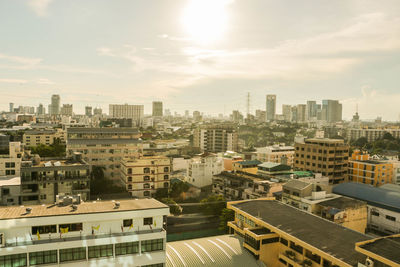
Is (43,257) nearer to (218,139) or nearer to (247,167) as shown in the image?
(247,167)

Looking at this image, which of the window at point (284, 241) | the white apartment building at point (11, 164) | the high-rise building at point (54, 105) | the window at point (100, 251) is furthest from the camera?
the high-rise building at point (54, 105)

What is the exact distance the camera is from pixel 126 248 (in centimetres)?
1063

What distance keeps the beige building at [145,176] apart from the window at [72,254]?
16840 millimetres

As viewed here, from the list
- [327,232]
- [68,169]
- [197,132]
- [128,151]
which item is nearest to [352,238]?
[327,232]

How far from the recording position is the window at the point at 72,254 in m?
9.94

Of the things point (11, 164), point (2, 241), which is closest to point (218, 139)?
point (11, 164)

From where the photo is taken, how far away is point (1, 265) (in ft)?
30.5

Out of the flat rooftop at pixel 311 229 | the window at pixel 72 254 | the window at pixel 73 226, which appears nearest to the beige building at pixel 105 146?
the flat rooftop at pixel 311 229

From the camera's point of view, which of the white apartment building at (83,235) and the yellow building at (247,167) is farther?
the yellow building at (247,167)

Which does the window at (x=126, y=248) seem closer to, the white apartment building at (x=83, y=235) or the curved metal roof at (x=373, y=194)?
the white apartment building at (x=83, y=235)

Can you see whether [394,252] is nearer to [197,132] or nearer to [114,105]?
[197,132]

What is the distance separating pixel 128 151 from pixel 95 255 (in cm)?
2355

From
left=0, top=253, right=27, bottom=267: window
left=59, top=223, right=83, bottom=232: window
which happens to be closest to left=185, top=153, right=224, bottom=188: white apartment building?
left=59, top=223, right=83, bottom=232: window

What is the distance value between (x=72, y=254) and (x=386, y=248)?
436 inches
